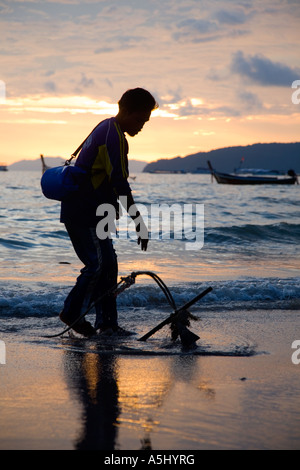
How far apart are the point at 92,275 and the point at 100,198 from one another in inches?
24.6

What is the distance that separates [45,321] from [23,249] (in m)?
5.86

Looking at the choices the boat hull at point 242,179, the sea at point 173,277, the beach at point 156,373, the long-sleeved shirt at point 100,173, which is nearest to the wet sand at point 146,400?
the beach at point 156,373

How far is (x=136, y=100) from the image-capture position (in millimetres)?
4238

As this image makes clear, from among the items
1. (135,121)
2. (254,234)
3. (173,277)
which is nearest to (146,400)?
(135,121)

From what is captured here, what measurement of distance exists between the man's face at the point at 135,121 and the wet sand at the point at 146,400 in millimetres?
1726

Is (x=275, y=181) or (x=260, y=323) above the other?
(x=275, y=181)

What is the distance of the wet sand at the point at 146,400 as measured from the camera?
7.95ft

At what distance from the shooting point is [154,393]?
3062mm

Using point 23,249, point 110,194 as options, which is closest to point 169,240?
point 23,249

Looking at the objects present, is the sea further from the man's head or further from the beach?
the man's head

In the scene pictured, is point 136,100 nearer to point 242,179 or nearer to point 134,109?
point 134,109

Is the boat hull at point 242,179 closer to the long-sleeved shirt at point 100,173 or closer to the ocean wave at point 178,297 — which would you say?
the ocean wave at point 178,297
